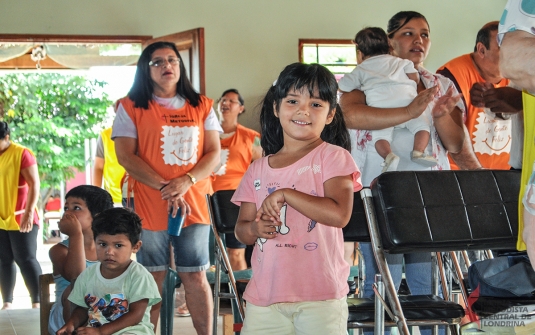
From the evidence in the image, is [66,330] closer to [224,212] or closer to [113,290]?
[113,290]

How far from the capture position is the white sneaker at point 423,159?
2.78 meters

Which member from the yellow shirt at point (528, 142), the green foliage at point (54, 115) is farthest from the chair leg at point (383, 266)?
the green foliage at point (54, 115)

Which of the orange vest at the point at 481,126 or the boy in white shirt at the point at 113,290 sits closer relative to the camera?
the boy in white shirt at the point at 113,290

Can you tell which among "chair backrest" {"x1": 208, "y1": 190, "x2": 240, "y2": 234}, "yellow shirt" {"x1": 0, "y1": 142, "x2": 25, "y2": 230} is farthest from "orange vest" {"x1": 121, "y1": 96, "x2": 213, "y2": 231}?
"yellow shirt" {"x1": 0, "y1": 142, "x2": 25, "y2": 230}

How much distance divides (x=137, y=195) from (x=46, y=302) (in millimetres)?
756

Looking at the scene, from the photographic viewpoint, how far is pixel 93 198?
310cm

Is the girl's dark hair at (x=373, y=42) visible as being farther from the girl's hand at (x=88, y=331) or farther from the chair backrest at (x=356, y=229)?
the girl's hand at (x=88, y=331)

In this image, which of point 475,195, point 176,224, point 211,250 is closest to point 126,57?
point 211,250

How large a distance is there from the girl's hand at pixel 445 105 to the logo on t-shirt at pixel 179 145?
3.80 ft

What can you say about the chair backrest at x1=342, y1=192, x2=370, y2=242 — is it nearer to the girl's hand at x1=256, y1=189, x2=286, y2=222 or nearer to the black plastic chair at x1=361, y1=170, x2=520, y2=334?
the black plastic chair at x1=361, y1=170, x2=520, y2=334

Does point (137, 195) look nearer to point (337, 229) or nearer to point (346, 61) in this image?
point (337, 229)

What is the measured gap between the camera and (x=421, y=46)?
123 inches

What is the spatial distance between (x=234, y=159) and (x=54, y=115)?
11409 millimetres

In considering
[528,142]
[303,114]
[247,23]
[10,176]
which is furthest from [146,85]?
[247,23]
